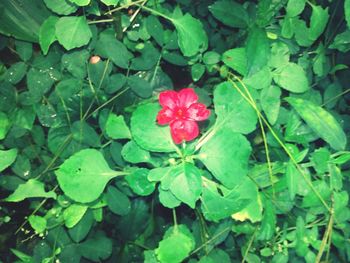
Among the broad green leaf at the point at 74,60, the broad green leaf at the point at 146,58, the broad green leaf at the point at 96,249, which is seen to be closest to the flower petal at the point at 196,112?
the broad green leaf at the point at 146,58

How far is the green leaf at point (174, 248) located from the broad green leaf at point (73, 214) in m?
0.22

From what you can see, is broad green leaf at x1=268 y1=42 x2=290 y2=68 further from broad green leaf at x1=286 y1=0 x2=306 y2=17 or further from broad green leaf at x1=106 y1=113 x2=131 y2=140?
broad green leaf at x1=106 y1=113 x2=131 y2=140

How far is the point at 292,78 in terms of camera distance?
3.30 ft

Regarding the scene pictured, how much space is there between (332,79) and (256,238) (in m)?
0.54

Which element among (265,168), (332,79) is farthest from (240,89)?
(332,79)

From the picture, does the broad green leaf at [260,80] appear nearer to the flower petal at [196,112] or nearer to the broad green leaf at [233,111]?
the broad green leaf at [233,111]

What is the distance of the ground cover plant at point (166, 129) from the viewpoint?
0.91m

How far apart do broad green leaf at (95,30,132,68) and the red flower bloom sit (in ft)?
0.72

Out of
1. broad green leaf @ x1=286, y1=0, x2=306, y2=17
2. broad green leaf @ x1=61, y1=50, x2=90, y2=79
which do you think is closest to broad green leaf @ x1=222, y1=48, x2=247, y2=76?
broad green leaf @ x1=286, y1=0, x2=306, y2=17

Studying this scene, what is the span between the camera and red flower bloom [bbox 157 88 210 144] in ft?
2.74

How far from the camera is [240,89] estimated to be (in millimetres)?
968

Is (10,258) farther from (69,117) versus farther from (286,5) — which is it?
(286,5)

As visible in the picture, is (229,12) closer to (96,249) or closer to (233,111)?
(233,111)

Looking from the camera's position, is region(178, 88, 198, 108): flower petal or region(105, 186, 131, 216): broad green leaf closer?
region(178, 88, 198, 108): flower petal
